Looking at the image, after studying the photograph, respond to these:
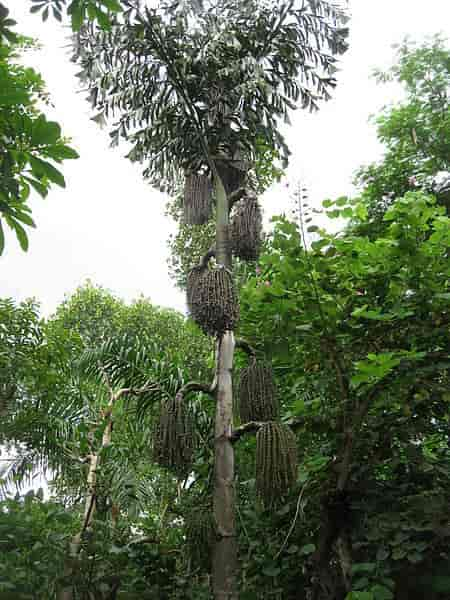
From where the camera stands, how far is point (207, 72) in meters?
3.68

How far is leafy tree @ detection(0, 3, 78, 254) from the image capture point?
4.87 ft

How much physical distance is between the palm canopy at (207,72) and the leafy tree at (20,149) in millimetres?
1882

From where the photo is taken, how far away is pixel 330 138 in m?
10.3

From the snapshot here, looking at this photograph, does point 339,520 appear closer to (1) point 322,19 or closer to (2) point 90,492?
(2) point 90,492

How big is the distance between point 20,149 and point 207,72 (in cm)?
234

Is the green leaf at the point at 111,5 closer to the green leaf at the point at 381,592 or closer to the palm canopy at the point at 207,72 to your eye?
the palm canopy at the point at 207,72

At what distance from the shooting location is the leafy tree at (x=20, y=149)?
1485mm

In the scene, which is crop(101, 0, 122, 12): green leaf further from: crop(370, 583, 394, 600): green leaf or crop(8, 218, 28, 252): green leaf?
crop(370, 583, 394, 600): green leaf

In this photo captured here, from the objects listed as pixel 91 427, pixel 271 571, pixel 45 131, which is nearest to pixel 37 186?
pixel 45 131

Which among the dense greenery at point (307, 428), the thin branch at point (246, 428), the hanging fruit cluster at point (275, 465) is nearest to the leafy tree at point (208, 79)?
the dense greenery at point (307, 428)

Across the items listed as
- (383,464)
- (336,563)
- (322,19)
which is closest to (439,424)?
(383,464)

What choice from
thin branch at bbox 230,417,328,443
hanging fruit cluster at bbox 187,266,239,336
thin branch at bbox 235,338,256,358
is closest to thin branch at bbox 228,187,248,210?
hanging fruit cluster at bbox 187,266,239,336

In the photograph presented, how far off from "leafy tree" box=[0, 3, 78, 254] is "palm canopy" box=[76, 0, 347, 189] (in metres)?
1.88

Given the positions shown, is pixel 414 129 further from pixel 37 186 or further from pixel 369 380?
pixel 37 186
